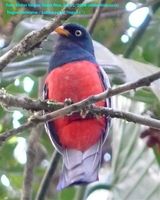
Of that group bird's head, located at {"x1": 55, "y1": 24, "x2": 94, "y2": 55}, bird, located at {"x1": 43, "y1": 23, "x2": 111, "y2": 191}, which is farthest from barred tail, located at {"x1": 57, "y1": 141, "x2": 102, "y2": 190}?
bird's head, located at {"x1": 55, "y1": 24, "x2": 94, "y2": 55}

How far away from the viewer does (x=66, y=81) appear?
2.61 meters

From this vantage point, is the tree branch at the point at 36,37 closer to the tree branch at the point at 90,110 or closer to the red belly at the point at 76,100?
the tree branch at the point at 90,110

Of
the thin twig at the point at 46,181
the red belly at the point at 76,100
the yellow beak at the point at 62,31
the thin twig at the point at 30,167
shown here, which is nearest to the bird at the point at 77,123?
the red belly at the point at 76,100

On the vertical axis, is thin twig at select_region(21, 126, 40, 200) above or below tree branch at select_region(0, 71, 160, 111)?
below

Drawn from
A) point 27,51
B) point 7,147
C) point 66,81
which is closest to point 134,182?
point 7,147

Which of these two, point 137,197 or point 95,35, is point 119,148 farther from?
point 95,35

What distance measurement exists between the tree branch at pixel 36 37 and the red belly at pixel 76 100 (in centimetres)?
59

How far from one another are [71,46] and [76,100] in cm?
50

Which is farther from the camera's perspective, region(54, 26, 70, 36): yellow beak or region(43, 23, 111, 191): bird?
region(54, 26, 70, 36): yellow beak

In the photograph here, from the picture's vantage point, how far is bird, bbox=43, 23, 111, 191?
2.30m

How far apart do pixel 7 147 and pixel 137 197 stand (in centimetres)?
79

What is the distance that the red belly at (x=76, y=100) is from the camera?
250 cm

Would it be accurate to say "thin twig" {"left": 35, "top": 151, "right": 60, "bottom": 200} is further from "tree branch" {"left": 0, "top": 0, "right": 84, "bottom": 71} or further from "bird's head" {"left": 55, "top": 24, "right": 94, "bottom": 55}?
"tree branch" {"left": 0, "top": 0, "right": 84, "bottom": 71}

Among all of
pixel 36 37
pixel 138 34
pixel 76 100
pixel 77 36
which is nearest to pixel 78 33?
pixel 77 36
